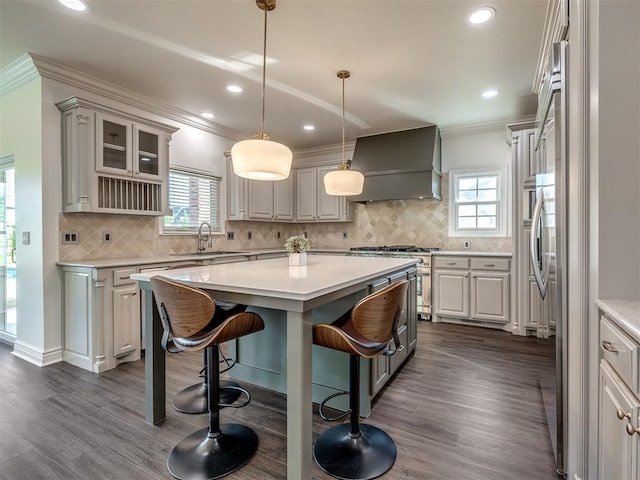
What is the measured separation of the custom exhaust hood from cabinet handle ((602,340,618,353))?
137 inches

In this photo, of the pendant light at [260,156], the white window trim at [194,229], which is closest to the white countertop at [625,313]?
the pendant light at [260,156]

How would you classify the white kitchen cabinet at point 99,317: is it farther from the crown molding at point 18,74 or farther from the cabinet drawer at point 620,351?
the cabinet drawer at point 620,351

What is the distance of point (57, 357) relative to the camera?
306 cm

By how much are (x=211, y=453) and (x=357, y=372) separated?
883 millimetres

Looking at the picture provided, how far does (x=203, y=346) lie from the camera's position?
5.27 ft

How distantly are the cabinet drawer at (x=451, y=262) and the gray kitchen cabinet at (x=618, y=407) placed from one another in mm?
3042

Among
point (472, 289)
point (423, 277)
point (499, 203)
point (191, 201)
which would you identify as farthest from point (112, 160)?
point (499, 203)

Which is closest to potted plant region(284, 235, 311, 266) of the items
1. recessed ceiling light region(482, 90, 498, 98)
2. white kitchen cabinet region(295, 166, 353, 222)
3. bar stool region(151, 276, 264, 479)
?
bar stool region(151, 276, 264, 479)

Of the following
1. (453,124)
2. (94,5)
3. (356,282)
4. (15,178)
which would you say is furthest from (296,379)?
(453,124)

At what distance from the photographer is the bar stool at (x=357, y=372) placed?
1592 mm

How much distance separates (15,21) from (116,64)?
693 millimetres

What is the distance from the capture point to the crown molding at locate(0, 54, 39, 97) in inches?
117

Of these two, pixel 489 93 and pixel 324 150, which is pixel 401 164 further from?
pixel 324 150

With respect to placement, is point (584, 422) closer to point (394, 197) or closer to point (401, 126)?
point (394, 197)
